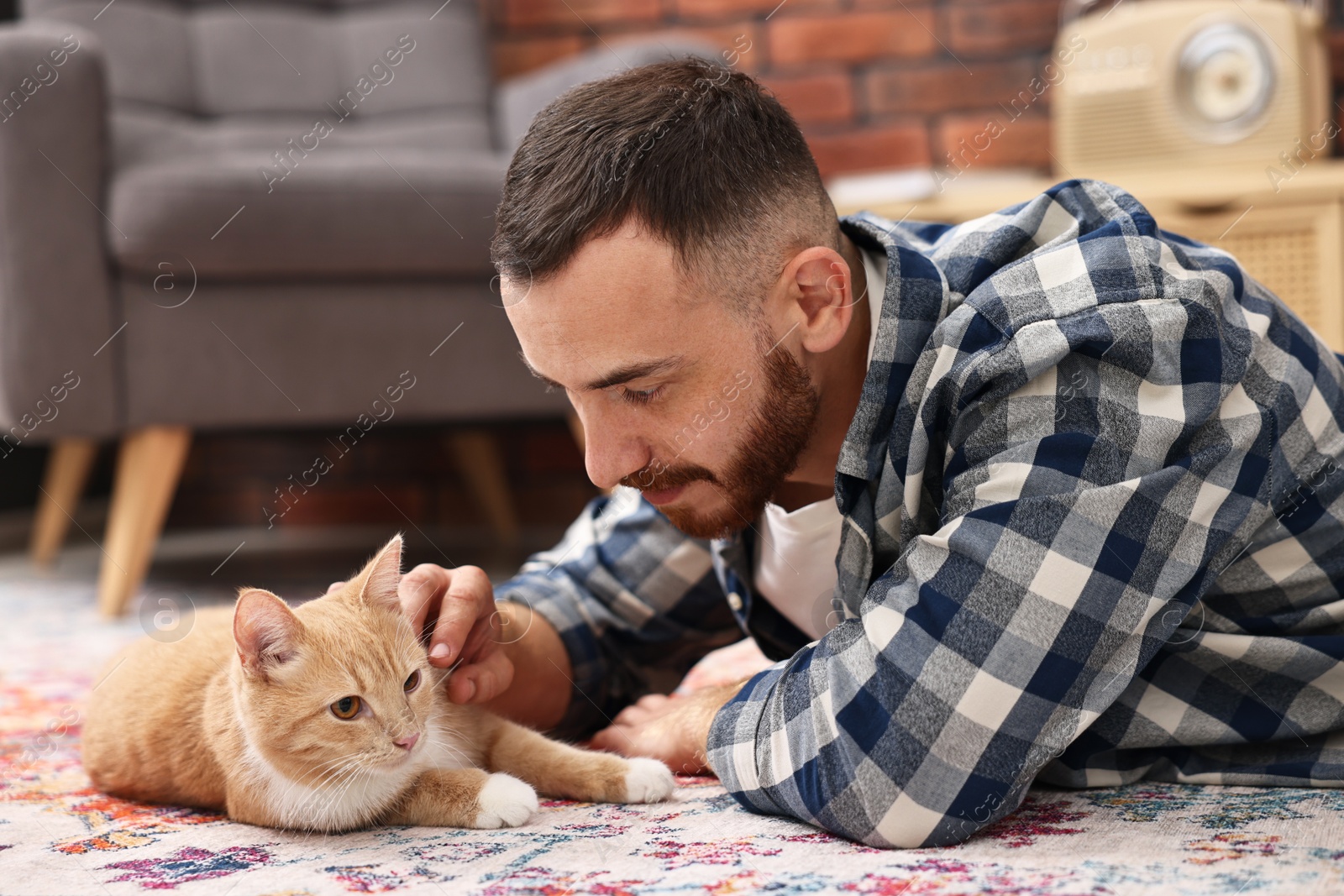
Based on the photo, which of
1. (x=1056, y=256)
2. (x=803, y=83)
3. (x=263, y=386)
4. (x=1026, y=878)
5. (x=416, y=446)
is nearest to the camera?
(x=1026, y=878)

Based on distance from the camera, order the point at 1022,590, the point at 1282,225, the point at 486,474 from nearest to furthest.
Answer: the point at 1022,590 < the point at 1282,225 < the point at 486,474

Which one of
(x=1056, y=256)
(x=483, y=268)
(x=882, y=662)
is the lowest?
(x=882, y=662)

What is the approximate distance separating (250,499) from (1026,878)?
2.48m

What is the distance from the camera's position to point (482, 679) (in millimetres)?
894

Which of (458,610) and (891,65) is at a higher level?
(891,65)

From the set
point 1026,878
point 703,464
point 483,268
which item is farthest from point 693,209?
point 483,268

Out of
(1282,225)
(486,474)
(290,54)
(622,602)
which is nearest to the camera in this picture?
(622,602)

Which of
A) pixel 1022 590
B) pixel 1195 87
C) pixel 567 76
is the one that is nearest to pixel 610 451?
pixel 1022 590

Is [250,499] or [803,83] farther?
[250,499]

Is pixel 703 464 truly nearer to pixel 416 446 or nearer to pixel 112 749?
pixel 112 749

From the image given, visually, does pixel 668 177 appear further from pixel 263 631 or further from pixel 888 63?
pixel 888 63

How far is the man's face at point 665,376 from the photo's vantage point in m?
0.77

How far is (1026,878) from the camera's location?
0.65 meters

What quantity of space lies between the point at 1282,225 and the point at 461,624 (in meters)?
1.45
